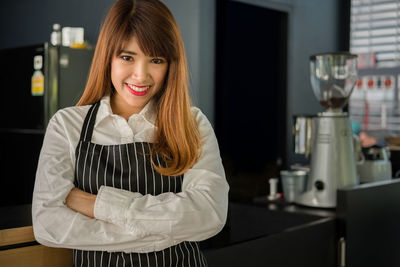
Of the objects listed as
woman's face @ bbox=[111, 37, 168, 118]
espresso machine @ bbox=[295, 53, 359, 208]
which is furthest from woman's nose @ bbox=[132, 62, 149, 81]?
espresso machine @ bbox=[295, 53, 359, 208]

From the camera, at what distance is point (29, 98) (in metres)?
4.07

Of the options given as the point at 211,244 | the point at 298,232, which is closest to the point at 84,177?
the point at 211,244

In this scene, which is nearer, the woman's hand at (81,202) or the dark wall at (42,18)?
the woman's hand at (81,202)

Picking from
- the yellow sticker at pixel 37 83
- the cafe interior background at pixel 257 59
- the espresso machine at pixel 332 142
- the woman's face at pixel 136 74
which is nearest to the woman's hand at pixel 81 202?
the woman's face at pixel 136 74

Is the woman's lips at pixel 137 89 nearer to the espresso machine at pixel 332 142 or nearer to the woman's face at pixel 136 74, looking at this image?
the woman's face at pixel 136 74

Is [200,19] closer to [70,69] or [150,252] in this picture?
[70,69]

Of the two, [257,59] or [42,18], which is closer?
[257,59]

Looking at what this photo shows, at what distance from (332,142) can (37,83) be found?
8.00 ft

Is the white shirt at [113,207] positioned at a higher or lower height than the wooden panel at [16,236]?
higher

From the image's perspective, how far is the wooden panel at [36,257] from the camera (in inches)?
48.6

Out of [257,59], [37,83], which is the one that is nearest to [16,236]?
[37,83]

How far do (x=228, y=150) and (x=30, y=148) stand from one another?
5.07 ft

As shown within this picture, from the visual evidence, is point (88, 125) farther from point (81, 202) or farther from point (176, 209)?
point (176, 209)

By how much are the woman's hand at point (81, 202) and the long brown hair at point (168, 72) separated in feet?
0.56
